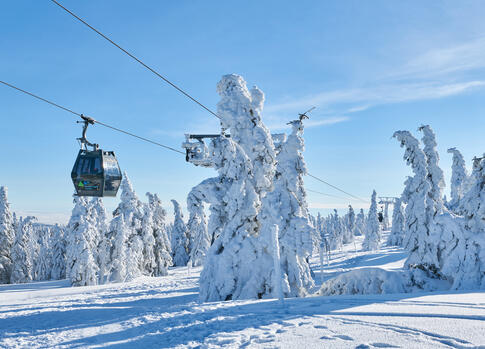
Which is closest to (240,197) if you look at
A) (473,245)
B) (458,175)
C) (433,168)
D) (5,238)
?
(473,245)

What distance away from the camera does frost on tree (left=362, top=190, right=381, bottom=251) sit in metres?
60.8

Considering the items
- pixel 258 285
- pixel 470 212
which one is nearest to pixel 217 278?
pixel 258 285

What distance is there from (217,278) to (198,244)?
3341 centimetres

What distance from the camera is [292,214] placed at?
66.7ft

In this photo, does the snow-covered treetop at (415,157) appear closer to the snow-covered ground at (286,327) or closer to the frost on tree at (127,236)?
the snow-covered ground at (286,327)

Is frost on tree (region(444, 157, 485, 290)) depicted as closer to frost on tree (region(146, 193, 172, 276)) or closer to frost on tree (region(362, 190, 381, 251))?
frost on tree (region(146, 193, 172, 276))

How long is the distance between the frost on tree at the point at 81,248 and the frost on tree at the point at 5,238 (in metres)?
17.5

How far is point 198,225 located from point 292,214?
28.7 meters

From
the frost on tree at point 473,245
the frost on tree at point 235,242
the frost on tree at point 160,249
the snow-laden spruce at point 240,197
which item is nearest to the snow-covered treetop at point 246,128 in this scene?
the snow-laden spruce at point 240,197

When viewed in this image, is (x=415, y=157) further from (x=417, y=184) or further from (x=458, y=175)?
(x=458, y=175)

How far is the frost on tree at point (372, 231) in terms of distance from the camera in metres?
60.8

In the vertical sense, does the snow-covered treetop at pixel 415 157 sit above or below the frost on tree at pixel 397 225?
above

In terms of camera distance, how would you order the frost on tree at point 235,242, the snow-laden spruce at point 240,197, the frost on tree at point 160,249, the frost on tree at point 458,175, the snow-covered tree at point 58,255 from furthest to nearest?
the snow-covered tree at point 58,255, the frost on tree at point 458,175, the frost on tree at point 160,249, the snow-laden spruce at point 240,197, the frost on tree at point 235,242

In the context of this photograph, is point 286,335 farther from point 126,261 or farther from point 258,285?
point 126,261
